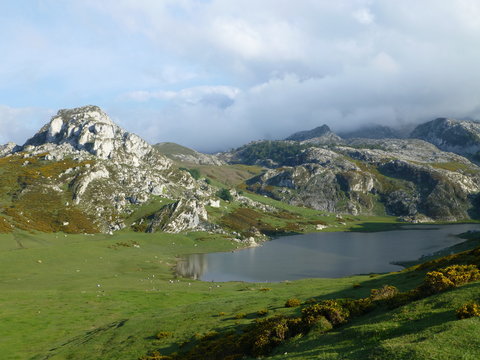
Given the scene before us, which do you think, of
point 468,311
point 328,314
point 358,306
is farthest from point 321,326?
point 468,311

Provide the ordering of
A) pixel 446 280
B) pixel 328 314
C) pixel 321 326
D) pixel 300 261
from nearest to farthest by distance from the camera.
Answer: pixel 321 326, pixel 446 280, pixel 328 314, pixel 300 261

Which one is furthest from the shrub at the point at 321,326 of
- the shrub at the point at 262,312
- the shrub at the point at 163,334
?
the shrub at the point at 163,334

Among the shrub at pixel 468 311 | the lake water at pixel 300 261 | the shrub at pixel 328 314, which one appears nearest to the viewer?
the shrub at pixel 468 311

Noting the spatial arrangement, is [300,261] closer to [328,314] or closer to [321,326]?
[328,314]

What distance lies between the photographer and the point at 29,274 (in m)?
100

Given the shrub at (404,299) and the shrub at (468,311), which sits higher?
the shrub at (468,311)

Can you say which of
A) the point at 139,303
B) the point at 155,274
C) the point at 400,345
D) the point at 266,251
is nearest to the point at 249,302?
the point at 139,303

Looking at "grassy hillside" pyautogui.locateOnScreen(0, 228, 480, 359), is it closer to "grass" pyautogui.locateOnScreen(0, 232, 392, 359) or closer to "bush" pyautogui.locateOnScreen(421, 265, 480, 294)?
"grass" pyautogui.locateOnScreen(0, 232, 392, 359)

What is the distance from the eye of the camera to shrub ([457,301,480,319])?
65.0 ft

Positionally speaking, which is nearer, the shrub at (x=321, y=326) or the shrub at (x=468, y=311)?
the shrub at (x=468, y=311)

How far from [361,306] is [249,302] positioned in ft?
69.0

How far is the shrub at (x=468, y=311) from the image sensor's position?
19.8 meters

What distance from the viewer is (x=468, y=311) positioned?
2005cm

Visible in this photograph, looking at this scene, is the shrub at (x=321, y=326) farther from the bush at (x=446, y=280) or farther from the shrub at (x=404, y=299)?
the bush at (x=446, y=280)
